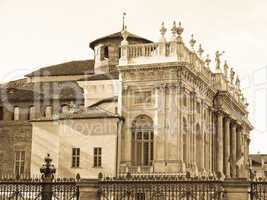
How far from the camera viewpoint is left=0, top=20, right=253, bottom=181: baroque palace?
146ft

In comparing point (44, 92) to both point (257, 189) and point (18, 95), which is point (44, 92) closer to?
point (18, 95)

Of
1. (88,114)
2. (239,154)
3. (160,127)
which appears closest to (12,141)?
(88,114)

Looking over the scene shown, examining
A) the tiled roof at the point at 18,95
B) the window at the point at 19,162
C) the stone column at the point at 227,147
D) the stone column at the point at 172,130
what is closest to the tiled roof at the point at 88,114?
the stone column at the point at 172,130

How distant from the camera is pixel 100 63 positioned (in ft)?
194

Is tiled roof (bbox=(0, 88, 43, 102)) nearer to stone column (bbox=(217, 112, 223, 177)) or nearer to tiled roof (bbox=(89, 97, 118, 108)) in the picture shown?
tiled roof (bbox=(89, 97, 118, 108))

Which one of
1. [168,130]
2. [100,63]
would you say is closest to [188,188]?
[168,130]

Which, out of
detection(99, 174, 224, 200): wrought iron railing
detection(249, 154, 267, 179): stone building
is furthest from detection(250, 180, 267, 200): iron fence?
detection(249, 154, 267, 179): stone building

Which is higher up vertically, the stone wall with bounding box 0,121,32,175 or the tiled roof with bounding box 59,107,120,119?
the tiled roof with bounding box 59,107,120,119

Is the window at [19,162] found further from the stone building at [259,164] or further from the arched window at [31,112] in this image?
the stone building at [259,164]

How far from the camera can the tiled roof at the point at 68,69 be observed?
201 feet

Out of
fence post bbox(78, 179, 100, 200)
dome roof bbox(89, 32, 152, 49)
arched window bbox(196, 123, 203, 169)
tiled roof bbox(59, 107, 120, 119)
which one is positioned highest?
dome roof bbox(89, 32, 152, 49)

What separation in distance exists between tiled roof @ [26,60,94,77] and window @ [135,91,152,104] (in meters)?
15.0

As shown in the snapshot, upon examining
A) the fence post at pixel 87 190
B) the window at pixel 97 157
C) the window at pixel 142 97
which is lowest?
the fence post at pixel 87 190

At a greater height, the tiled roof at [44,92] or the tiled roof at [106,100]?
the tiled roof at [44,92]
